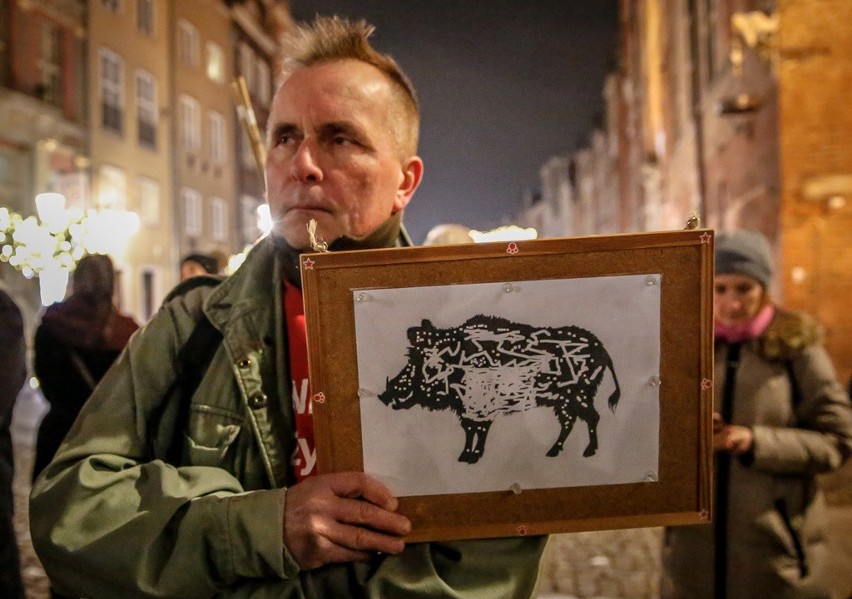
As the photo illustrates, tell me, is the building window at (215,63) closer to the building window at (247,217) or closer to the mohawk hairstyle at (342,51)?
the building window at (247,217)

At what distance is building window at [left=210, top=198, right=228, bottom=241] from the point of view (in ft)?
85.8

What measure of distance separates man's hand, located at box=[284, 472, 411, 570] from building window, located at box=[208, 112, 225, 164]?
25528 mm

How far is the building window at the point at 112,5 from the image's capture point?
19.0m

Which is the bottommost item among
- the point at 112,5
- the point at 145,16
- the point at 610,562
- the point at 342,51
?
the point at 610,562

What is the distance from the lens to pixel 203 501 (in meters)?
1.30

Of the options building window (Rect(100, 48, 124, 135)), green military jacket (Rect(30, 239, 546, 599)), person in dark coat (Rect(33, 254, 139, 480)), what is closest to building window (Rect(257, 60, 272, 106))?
building window (Rect(100, 48, 124, 135))

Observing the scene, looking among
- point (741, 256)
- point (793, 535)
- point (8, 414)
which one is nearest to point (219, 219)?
point (8, 414)

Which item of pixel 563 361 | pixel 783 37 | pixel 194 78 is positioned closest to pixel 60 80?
pixel 194 78

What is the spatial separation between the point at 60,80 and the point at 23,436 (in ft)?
33.1

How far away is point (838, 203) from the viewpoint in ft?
30.8

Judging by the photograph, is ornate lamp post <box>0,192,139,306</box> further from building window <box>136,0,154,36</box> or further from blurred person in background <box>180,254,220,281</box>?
building window <box>136,0,154,36</box>

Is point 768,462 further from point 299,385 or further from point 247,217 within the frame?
point 247,217

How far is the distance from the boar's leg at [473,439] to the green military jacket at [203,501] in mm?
160

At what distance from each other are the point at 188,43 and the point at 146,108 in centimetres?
335
